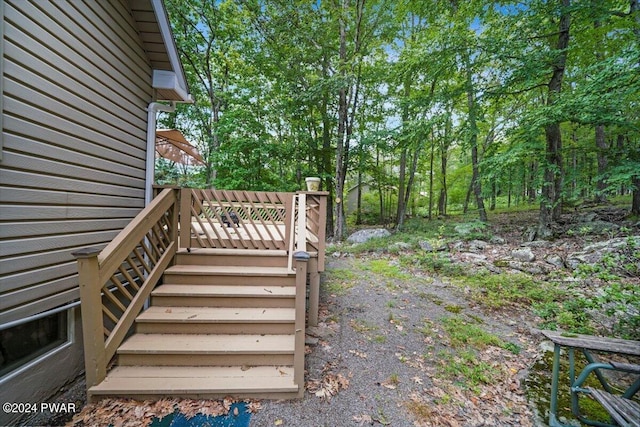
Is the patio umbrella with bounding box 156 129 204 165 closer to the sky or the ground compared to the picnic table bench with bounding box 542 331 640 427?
closer to the sky

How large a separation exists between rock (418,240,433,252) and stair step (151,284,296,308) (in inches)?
222

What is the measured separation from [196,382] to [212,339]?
1.33 feet

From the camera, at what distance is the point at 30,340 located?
218 centimetres

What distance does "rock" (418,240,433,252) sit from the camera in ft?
24.0

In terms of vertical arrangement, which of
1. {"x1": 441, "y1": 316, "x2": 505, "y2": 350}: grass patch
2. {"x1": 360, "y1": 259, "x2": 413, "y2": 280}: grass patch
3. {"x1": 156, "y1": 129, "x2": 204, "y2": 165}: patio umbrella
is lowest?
{"x1": 441, "y1": 316, "x2": 505, "y2": 350}: grass patch

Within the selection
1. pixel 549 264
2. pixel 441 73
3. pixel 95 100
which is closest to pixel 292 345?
pixel 95 100

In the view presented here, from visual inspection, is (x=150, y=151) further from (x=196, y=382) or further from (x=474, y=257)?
(x=474, y=257)

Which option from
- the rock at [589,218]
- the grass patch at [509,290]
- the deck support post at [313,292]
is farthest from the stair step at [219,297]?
the rock at [589,218]

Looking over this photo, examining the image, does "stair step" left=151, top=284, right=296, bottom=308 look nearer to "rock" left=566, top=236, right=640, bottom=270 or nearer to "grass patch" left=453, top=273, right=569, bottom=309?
"grass patch" left=453, top=273, right=569, bottom=309

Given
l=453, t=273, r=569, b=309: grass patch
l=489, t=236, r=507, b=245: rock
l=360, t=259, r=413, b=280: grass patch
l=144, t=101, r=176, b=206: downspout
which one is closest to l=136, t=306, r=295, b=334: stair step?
l=144, t=101, r=176, b=206: downspout

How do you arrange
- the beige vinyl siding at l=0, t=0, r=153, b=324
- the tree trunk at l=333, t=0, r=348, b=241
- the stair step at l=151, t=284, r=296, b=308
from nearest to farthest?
the beige vinyl siding at l=0, t=0, r=153, b=324 < the stair step at l=151, t=284, r=296, b=308 < the tree trunk at l=333, t=0, r=348, b=241

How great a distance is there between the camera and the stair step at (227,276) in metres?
3.13

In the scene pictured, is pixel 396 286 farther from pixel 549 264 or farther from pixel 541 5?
pixel 541 5

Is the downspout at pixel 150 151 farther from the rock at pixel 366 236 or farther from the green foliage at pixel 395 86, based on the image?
the rock at pixel 366 236
